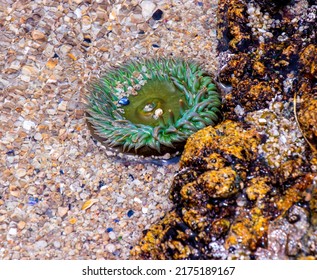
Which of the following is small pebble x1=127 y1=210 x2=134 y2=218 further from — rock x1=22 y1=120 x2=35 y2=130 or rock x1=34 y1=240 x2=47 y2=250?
rock x1=22 y1=120 x2=35 y2=130

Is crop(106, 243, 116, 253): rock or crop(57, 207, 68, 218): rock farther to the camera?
crop(57, 207, 68, 218): rock

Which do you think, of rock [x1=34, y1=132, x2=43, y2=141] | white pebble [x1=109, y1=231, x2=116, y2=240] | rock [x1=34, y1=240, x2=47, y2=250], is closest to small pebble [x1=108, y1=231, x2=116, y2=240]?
white pebble [x1=109, y1=231, x2=116, y2=240]

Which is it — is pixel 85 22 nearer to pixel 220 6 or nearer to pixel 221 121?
pixel 220 6

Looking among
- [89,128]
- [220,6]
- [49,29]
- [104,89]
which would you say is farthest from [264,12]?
[49,29]

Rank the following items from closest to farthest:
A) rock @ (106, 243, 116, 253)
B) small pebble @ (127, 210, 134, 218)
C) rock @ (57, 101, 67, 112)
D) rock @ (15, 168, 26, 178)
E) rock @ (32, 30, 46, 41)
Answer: rock @ (106, 243, 116, 253)
small pebble @ (127, 210, 134, 218)
rock @ (15, 168, 26, 178)
rock @ (57, 101, 67, 112)
rock @ (32, 30, 46, 41)

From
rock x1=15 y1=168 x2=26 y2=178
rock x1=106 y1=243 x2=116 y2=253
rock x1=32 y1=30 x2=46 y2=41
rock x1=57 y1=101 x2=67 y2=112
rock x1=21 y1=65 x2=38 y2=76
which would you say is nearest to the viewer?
rock x1=106 y1=243 x2=116 y2=253

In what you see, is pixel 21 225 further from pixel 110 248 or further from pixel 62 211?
pixel 110 248

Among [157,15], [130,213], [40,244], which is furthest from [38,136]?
[157,15]

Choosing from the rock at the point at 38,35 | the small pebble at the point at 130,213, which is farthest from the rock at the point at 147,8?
the small pebble at the point at 130,213
